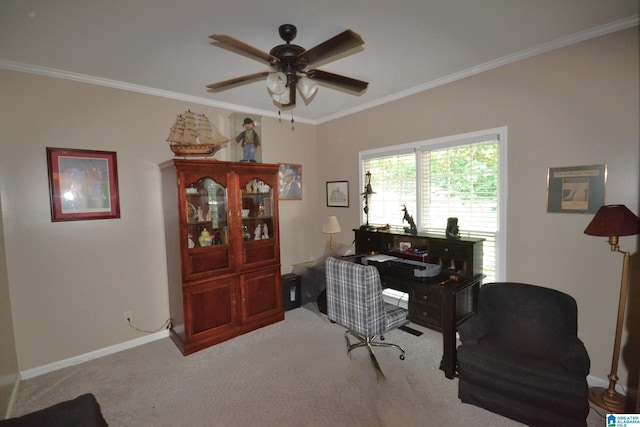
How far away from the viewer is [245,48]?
1618mm

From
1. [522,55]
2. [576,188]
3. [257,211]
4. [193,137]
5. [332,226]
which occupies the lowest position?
[332,226]

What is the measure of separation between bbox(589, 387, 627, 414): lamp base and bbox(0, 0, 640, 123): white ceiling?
2680 mm

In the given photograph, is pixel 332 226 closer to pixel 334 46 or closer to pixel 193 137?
pixel 193 137

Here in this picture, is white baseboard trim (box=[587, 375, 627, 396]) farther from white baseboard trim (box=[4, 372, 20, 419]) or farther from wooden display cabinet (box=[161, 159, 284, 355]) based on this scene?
white baseboard trim (box=[4, 372, 20, 419])

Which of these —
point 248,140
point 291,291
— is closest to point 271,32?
point 248,140

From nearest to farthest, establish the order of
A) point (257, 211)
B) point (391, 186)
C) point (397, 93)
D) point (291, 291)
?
point (397, 93), point (257, 211), point (391, 186), point (291, 291)

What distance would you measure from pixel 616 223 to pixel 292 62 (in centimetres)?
237

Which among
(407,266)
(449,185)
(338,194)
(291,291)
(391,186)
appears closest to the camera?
(407,266)

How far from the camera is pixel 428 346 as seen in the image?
2990 millimetres

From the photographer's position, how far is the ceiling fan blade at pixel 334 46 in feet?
4.83

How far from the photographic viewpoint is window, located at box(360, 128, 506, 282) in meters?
2.82

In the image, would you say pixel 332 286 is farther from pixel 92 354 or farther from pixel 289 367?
pixel 92 354

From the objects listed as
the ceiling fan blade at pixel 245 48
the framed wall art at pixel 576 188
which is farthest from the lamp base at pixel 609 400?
the ceiling fan blade at pixel 245 48

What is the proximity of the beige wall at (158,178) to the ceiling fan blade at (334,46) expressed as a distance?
1920 millimetres
